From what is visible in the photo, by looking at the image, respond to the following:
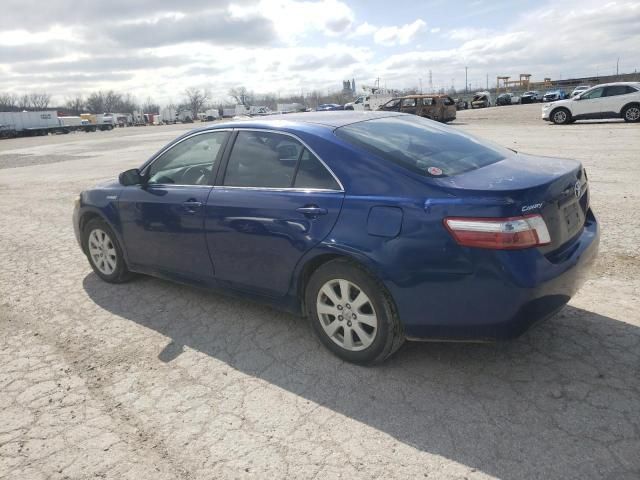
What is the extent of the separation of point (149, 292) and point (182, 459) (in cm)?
Answer: 256

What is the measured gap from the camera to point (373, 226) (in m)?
3.00

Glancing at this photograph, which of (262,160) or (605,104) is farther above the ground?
(262,160)

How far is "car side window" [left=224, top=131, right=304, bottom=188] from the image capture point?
357 cm

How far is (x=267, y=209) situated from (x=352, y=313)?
0.93 meters

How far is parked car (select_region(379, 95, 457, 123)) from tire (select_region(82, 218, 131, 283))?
23.8 m

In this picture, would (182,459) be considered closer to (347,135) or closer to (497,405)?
(497,405)

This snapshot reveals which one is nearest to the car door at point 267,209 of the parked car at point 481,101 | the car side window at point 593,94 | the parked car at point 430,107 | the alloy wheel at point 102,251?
the alloy wheel at point 102,251

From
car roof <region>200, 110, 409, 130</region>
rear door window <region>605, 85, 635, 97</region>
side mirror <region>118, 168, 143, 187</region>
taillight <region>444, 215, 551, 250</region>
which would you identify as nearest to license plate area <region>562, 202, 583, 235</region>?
taillight <region>444, 215, 551, 250</region>

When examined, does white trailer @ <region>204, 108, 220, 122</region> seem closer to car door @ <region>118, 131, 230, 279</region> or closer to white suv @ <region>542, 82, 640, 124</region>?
white suv @ <region>542, 82, 640, 124</region>

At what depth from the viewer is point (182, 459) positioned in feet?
8.54

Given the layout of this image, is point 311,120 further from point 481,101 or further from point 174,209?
point 481,101

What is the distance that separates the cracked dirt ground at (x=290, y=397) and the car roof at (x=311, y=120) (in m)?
1.55

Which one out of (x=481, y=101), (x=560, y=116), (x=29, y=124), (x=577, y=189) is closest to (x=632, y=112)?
(x=560, y=116)

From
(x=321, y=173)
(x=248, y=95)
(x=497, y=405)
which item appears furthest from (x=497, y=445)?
(x=248, y=95)
